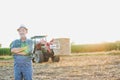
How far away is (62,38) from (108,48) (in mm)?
27000

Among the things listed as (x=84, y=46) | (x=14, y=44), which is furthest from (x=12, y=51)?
(x=84, y=46)

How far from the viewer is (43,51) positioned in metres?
29.4

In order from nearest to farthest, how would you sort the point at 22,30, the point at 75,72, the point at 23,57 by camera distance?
1. the point at 22,30
2. the point at 23,57
3. the point at 75,72

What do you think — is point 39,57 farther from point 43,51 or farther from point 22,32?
point 22,32

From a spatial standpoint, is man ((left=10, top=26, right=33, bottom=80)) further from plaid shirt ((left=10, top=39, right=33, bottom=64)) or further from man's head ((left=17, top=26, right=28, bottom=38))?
man's head ((left=17, top=26, right=28, bottom=38))

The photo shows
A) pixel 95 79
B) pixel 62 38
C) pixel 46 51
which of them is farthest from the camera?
pixel 62 38

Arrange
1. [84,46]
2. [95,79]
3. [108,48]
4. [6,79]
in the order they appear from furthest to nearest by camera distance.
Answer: [84,46]
[108,48]
[6,79]
[95,79]

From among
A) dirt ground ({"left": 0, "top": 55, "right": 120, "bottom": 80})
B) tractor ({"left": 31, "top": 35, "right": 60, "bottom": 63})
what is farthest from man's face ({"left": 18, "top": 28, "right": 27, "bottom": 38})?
tractor ({"left": 31, "top": 35, "right": 60, "bottom": 63})

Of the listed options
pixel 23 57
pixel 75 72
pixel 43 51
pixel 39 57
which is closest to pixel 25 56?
pixel 23 57

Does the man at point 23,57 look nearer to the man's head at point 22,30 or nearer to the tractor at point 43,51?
the man's head at point 22,30

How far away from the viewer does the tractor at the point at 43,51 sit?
1139 inches

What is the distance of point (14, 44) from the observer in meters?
9.78

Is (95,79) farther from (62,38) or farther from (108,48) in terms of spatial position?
(108,48)

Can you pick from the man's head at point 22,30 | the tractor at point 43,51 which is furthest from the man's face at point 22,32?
the tractor at point 43,51
